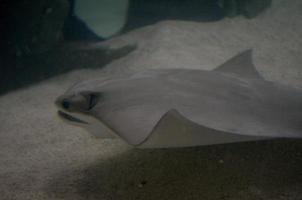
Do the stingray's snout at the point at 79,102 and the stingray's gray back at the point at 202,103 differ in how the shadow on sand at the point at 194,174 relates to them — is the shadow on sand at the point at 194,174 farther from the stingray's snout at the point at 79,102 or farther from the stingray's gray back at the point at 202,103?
the stingray's snout at the point at 79,102

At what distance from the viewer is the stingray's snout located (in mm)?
→ 2723

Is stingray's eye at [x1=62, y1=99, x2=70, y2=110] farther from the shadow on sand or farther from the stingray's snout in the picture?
the shadow on sand

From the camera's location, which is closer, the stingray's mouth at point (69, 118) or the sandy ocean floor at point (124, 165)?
the sandy ocean floor at point (124, 165)

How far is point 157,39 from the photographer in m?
6.77

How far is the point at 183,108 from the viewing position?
255cm

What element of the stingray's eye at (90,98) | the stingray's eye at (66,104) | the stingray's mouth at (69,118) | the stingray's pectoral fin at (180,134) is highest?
the stingray's pectoral fin at (180,134)

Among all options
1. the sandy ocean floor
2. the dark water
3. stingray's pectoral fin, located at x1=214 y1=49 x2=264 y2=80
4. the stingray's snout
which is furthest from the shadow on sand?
the dark water

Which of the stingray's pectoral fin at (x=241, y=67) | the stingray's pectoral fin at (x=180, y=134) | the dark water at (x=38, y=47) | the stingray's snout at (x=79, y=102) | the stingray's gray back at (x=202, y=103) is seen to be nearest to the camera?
the stingray's pectoral fin at (x=180, y=134)

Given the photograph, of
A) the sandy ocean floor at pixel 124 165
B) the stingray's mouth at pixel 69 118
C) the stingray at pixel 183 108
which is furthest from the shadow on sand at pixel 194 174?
the stingray's mouth at pixel 69 118

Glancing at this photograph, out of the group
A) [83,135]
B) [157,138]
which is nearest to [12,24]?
[83,135]

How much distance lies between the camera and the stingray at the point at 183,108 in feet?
7.16

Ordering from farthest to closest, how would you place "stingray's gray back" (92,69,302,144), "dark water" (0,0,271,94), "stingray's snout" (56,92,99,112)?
"dark water" (0,0,271,94), "stingray's snout" (56,92,99,112), "stingray's gray back" (92,69,302,144)

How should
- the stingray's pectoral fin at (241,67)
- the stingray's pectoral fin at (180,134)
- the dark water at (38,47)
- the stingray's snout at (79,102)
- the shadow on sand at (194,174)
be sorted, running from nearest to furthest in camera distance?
the stingray's pectoral fin at (180,134), the shadow on sand at (194,174), the stingray's snout at (79,102), the stingray's pectoral fin at (241,67), the dark water at (38,47)

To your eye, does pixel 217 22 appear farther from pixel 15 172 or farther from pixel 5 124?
pixel 15 172
